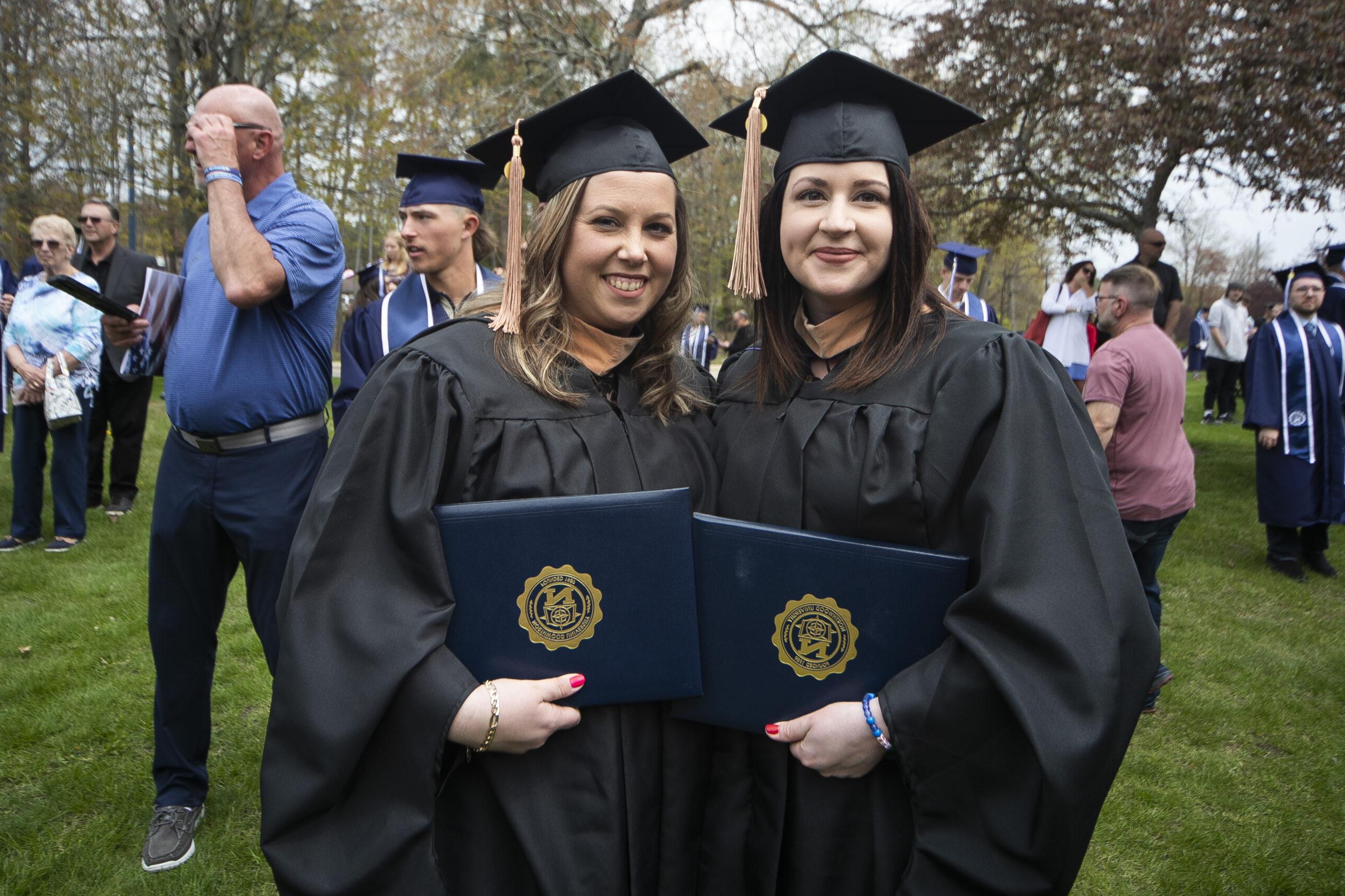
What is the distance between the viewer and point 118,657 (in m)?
4.27

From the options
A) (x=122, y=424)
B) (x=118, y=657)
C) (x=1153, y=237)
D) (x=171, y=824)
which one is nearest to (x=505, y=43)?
(x=122, y=424)

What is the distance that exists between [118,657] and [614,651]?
3862 millimetres

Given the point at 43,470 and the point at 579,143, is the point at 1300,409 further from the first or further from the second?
the point at 43,470

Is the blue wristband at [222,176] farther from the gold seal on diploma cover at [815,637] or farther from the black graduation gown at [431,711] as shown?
the gold seal on diploma cover at [815,637]

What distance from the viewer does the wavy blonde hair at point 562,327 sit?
1.76 metres

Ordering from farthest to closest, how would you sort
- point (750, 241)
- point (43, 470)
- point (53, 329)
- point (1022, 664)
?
point (43, 470)
point (53, 329)
point (750, 241)
point (1022, 664)

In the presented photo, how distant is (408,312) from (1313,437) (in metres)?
6.12

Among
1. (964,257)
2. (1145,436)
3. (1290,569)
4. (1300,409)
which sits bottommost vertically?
(1290,569)

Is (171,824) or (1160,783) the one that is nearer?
(171,824)

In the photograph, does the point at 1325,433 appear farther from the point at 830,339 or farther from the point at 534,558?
the point at 534,558

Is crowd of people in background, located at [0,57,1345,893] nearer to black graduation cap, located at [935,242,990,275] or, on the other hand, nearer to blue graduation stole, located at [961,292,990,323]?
blue graduation stole, located at [961,292,990,323]

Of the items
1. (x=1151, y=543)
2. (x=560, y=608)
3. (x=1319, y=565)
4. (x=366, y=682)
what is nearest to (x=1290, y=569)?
(x=1319, y=565)

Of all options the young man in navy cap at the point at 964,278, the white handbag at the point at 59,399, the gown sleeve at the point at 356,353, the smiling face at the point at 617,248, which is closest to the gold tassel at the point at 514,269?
the smiling face at the point at 617,248

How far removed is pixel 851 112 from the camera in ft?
6.08
